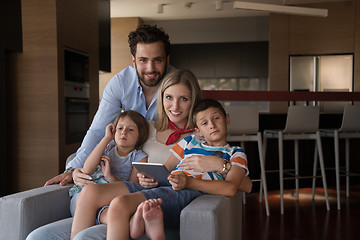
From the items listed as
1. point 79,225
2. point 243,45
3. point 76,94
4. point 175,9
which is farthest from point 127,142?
point 243,45

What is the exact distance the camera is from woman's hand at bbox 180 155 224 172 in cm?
162

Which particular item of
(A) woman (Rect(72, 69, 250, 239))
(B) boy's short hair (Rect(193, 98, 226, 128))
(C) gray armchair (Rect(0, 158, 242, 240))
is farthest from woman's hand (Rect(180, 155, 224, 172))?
(B) boy's short hair (Rect(193, 98, 226, 128))

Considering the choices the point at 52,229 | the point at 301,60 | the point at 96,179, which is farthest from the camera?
the point at 301,60

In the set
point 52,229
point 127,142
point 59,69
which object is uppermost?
point 59,69

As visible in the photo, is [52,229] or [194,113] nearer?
[52,229]

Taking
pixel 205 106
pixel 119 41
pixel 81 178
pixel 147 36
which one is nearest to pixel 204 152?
pixel 205 106

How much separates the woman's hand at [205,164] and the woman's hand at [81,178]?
0.48 metres

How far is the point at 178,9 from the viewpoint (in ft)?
21.9

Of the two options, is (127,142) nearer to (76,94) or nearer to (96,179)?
(96,179)

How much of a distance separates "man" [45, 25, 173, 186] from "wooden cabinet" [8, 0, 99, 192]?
1.81m

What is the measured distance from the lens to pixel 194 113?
178 cm

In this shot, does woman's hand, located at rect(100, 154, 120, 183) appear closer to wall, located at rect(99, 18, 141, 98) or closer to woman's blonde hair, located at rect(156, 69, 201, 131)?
woman's blonde hair, located at rect(156, 69, 201, 131)

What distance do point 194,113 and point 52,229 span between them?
791 mm

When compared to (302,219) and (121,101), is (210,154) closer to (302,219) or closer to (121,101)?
(121,101)
